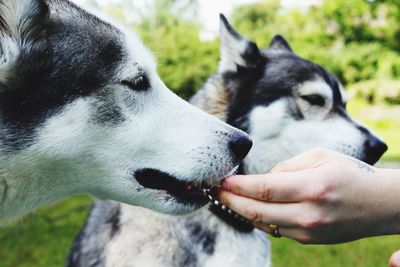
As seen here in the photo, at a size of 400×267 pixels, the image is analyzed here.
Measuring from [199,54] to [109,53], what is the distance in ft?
52.7

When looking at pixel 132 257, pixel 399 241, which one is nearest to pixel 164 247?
pixel 132 257

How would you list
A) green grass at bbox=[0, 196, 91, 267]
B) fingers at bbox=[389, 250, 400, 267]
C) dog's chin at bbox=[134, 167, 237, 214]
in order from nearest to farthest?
fingers at bbox=[389, 250, 400, 267] < dog's chin at bbox=[134, 167, 237, 214] < green grass at bbox=[0, 196, 91, 267]

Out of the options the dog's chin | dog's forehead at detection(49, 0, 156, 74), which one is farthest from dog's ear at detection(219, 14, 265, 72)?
the dog's chin

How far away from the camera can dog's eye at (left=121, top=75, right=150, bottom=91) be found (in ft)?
7.06

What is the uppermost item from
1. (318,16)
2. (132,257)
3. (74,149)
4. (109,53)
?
(109,53)

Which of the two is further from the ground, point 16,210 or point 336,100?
point 16,210

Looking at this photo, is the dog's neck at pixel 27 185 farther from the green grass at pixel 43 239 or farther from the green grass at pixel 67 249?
the green grass at pixel 67 249

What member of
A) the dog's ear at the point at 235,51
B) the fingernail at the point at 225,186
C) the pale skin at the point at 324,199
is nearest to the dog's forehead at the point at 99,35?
the fingernail at the point at 225,186

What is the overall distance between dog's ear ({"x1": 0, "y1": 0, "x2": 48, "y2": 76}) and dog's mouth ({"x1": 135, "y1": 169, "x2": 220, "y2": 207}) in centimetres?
69

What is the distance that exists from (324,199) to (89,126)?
100 centimetres

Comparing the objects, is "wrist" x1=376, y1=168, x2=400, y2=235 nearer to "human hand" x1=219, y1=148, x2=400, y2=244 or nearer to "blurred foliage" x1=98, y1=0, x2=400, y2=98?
"human hand" x1=219, y1=148, x2=400, y2=244

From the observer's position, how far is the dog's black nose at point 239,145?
2152mm

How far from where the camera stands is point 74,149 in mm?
2004

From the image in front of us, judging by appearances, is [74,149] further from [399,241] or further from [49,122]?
[399,241]
